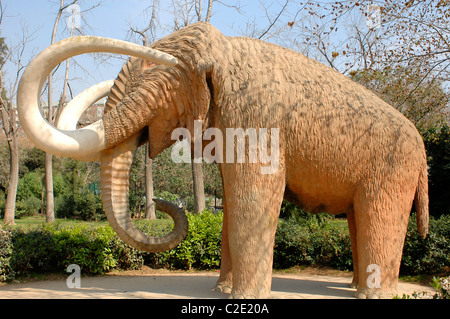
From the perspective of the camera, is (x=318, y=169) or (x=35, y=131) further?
(x=318, y=169)

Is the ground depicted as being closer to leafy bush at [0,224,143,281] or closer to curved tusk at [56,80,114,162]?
leafy bush at [0,224,143,281]

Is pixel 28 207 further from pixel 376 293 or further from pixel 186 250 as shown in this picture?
pixel 376 293

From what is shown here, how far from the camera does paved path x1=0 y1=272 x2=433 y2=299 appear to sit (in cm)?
510

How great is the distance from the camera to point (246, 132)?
4199mm

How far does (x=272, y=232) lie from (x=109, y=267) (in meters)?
4.35

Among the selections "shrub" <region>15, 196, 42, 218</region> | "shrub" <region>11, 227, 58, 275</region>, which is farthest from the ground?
"shrub" <region>15, 196, 42, 218</region>

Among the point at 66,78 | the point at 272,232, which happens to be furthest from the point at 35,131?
the point at 66,78

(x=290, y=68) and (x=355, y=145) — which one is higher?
(x=290, y=68)

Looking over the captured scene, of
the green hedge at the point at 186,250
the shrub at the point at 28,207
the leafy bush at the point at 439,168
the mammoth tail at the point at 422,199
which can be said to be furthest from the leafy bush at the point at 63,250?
the shrub at the point at 28,207

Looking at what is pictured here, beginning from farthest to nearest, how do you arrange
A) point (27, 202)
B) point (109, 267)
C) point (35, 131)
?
point (27, 202) < point (109, 267) < point (35, 131)

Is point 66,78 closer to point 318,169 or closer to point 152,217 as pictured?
point 152,217

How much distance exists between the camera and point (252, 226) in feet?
13.4

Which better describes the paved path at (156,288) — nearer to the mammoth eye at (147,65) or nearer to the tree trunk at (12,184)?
the mammoth eye at (147,65)

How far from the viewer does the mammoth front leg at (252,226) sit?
4.08 metres
